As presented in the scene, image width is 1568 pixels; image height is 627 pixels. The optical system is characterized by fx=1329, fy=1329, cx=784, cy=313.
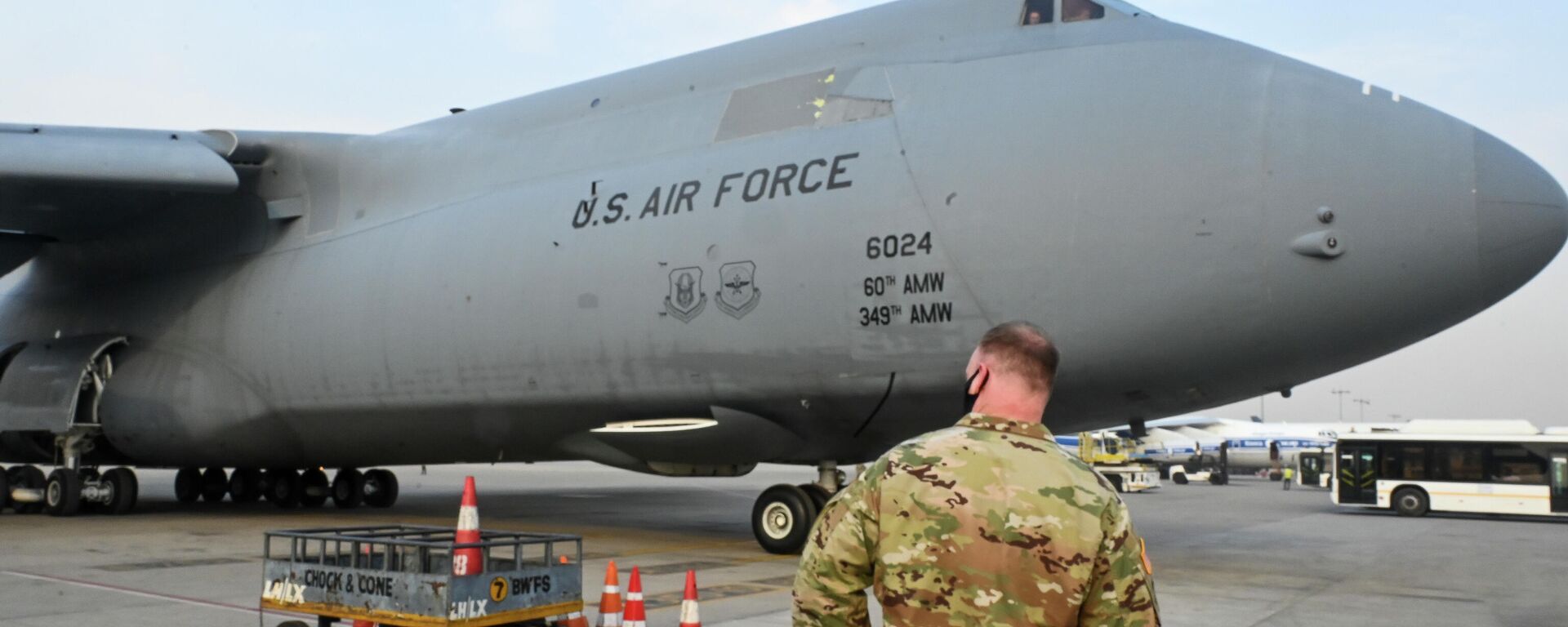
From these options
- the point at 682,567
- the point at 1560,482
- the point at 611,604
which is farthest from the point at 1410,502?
the point at 611,604

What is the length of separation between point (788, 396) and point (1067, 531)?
8.54 m

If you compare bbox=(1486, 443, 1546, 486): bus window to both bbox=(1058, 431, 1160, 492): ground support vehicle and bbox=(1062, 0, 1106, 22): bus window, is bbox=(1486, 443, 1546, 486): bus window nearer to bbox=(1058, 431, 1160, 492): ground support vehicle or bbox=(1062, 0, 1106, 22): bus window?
bbox=(1058, 431, 1160, 492): ground support vehicle

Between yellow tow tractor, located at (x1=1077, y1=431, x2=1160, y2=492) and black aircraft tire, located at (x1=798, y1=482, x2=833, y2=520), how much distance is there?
1566 centimetres

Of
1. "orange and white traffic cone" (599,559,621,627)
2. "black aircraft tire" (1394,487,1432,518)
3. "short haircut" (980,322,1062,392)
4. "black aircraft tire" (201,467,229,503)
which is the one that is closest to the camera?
"short haircut" (980,322,1062,392)

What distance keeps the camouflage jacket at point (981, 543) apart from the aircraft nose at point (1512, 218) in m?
7.53

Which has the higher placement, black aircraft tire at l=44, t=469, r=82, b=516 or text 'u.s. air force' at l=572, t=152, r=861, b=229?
text 'u.s. air force' at l=572, t=152, r=861, b=229

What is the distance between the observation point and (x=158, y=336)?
16750mm

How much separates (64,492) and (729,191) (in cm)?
1060

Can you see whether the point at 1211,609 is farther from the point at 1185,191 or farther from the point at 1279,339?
the point at 1185,191

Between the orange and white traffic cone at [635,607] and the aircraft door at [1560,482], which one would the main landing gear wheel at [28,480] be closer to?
the orange and white traffic cone at [635,607]

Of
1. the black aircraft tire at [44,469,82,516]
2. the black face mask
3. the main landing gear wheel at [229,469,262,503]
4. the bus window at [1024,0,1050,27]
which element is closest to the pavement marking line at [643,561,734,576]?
the bus window at [1024,0,1050,27]

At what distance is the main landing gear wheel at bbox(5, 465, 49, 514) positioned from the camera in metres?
17.3

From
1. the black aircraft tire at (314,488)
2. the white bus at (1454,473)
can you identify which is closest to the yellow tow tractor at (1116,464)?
the white bus at (1454,473)

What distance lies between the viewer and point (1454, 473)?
1008 inches
